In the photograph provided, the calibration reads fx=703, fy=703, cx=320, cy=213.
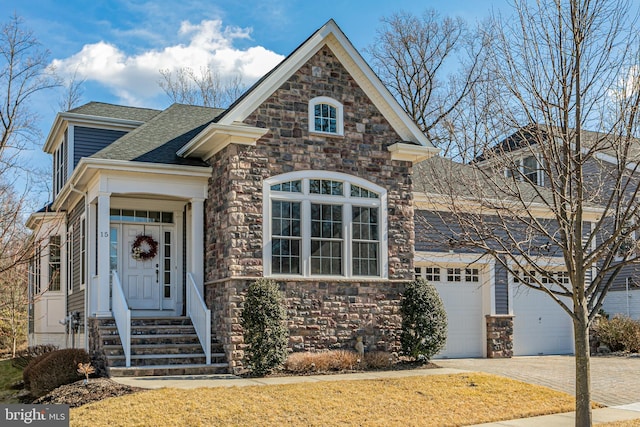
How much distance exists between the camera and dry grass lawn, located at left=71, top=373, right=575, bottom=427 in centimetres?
961

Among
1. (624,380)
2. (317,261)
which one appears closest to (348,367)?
(317,261)

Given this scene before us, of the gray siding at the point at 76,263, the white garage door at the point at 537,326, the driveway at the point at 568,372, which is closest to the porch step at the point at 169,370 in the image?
the gray siding at the point at 76,263

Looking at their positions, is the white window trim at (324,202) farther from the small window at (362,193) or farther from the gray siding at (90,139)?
A: the gray siding at (90,139)

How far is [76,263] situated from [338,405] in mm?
9937

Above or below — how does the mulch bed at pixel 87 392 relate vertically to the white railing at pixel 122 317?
below

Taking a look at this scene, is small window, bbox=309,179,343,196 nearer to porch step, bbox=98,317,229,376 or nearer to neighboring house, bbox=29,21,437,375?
neighboring house, bbox=29,21,437,375

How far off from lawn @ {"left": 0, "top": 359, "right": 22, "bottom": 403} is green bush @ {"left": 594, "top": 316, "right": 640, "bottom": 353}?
15.0 m

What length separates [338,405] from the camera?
10.5m

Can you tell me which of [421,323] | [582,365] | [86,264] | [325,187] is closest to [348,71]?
[325,187]

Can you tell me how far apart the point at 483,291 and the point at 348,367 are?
20.1ft

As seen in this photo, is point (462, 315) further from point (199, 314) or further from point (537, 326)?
point (199, 314)

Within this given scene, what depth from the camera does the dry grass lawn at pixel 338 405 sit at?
961 cm

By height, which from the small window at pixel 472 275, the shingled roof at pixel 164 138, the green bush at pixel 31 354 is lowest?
the green bush at pixel 31 354

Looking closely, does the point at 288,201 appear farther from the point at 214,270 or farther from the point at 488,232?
the point at 488,232
